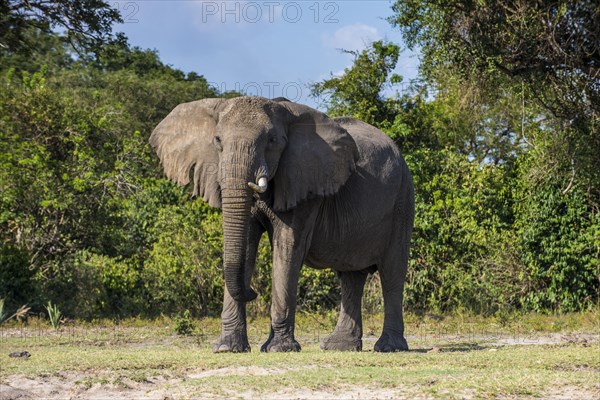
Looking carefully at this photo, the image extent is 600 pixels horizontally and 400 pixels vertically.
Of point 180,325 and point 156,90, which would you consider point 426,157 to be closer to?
point 180,325

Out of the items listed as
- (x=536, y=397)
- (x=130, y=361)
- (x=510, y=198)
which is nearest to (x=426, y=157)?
(x=510, y=198)

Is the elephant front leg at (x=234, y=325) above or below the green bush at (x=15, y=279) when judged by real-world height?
below

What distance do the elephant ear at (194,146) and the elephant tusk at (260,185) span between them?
2.30 feet

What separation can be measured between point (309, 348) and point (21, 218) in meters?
8.82

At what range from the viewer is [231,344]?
1127 cm

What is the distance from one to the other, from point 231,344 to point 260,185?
78.0 inches

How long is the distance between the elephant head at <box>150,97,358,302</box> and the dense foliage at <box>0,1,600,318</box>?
6519 mm

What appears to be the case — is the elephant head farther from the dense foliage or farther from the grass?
the dense foliage

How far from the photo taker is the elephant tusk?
10.4 m

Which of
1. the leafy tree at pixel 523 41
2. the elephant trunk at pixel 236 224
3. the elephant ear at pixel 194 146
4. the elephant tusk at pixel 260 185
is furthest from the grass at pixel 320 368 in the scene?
the leafy tree at pixel 523 41

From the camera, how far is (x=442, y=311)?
19203 mm

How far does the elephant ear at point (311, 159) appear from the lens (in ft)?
36.5

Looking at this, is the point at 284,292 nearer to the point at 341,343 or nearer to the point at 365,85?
the point at 341,343

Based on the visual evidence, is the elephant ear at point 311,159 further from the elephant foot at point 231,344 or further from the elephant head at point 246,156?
the elephant foot at point 231,344
